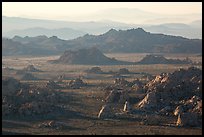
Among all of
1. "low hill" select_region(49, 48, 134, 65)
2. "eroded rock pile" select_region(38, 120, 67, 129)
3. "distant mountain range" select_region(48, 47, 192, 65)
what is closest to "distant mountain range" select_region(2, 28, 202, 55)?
"low hill" select_region(49, 48, 134, 65)

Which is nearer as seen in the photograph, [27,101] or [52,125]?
[52,125]

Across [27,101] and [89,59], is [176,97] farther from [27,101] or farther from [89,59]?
[89,59]

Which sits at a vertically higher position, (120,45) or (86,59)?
(120,45)

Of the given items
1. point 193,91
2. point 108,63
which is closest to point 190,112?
point 193,91

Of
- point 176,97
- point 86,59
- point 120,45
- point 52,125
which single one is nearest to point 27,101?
point 52,125

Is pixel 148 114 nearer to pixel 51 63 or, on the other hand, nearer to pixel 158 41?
pixel 51 63
